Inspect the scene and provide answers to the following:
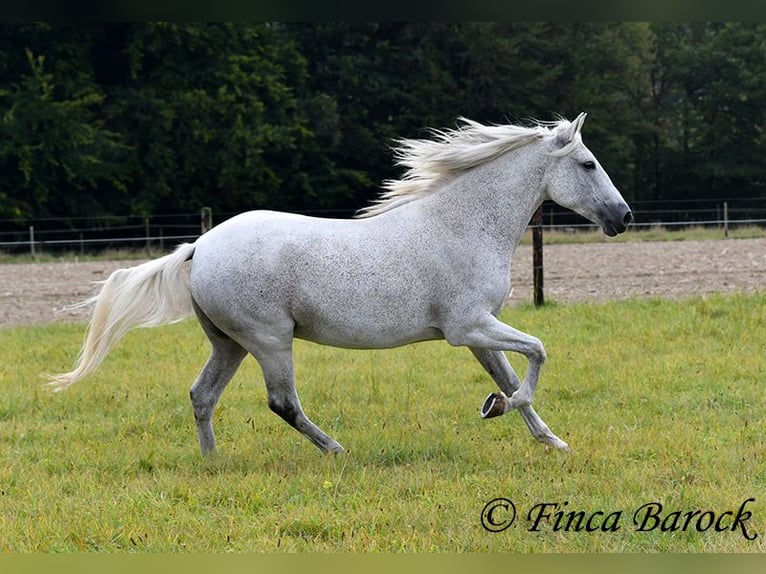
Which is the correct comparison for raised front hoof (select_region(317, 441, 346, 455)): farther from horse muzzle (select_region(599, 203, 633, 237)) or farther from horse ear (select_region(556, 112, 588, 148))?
horse ear (select_region(556, 112, 588, 148))

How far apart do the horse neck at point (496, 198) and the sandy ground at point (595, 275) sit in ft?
18.8

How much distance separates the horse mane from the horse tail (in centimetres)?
125

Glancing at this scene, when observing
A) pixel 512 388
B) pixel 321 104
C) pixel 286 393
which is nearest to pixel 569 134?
pixel 512 388

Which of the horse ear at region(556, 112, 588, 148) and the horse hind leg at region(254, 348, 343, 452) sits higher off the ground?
the horse ear at region(556, 112, 588, 148)

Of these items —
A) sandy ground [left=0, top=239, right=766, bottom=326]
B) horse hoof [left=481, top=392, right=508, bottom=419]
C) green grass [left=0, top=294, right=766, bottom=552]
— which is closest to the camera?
green grass [left=0, top=294, right=766, bottom=552]

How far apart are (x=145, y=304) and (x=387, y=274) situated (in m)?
1.52

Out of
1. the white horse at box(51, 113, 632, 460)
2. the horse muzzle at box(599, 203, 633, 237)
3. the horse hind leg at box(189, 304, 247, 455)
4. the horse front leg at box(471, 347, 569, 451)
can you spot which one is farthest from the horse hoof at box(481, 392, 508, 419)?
the horse hind leg at box(189, 304, 247, 455)

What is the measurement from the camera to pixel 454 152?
586 centimetres

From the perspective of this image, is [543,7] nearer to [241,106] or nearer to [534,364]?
[534,364]

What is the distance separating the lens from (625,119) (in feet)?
121

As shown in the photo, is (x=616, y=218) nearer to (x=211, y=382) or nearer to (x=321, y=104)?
(x=211, y=382)

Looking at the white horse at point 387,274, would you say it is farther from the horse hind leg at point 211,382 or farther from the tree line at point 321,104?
the tree line at point 321,104

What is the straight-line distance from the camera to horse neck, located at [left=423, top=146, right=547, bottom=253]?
5.71 metres

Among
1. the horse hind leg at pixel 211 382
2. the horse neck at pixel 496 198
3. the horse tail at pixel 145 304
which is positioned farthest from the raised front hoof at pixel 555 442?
the horse tail at pixel 145 304
